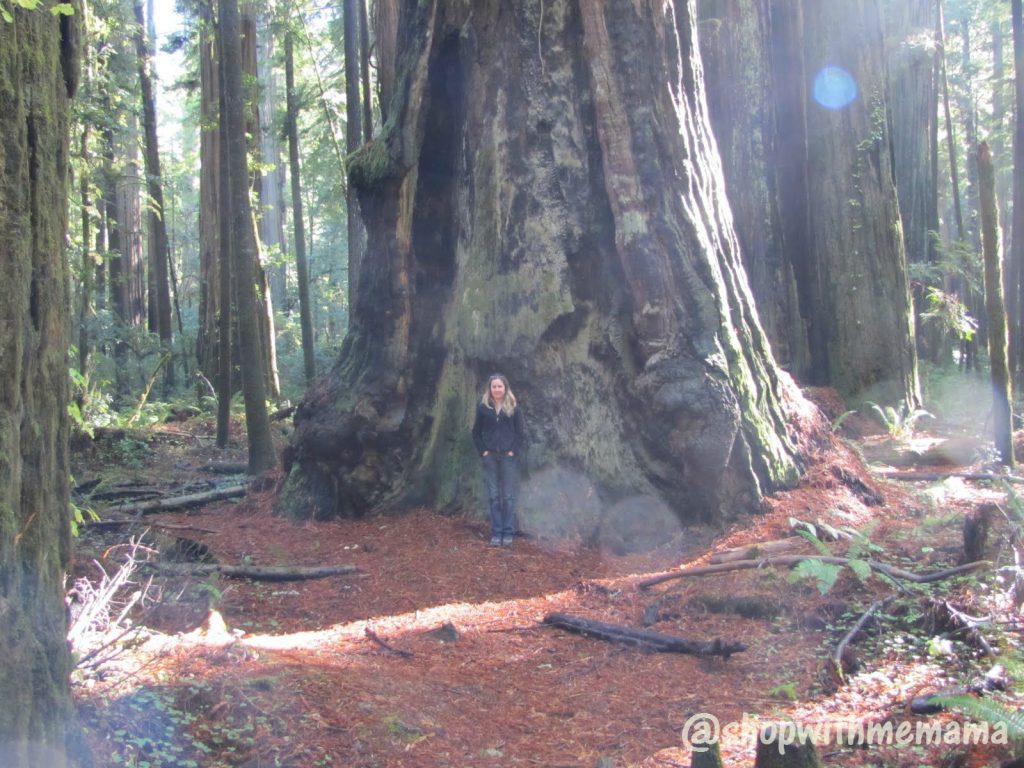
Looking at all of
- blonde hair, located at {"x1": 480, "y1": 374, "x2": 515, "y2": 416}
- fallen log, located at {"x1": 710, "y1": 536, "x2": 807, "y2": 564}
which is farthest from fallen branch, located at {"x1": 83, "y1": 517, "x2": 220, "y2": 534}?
fallen log, located at {"x1": 710, "y1": 536, "x2": 807, "y2": 564}

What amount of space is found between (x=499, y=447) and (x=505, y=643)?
299cm

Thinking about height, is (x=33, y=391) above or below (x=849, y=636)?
above

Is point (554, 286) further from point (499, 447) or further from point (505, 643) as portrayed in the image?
point (505, 643)

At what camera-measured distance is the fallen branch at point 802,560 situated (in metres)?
6.09

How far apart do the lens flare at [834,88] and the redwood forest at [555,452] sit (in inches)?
2.7

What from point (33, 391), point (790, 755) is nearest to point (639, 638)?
point (790, 755)

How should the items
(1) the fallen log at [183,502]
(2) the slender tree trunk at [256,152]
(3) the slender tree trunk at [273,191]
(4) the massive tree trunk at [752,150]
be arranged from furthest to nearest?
(3) the slender tree trunk at [273,191] < (2) the slender tree trunk at [256,152] < (4) the massive tree trunk at [752,150] < (1) the fallen log at [183,502]

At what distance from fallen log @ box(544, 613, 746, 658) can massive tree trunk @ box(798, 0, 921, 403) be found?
8.45m

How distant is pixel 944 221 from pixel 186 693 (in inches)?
1818

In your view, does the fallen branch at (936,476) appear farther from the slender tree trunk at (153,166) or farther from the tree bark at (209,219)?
the slender tree trunk at (153,166)

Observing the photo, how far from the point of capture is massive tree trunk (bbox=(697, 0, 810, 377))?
12969mm

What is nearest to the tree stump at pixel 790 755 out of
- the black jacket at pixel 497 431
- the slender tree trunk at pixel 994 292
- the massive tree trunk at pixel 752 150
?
the black jacket at pixel 497 431

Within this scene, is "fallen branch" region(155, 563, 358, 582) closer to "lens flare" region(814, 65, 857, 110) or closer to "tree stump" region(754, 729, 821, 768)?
"tree stump" region(754, 729, 821, 768)

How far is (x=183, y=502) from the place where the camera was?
10.9m
